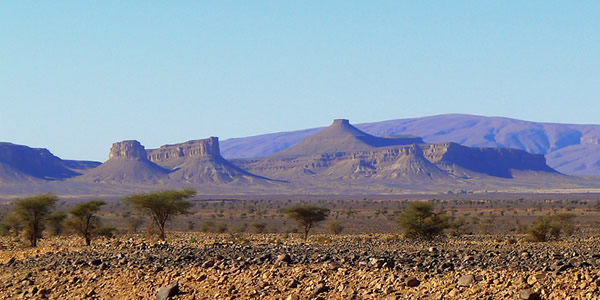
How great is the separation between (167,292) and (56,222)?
104ft

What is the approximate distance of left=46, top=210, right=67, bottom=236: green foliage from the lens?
45.4 m

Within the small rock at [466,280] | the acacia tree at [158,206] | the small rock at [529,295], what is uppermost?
the acacia tree at [158,206]

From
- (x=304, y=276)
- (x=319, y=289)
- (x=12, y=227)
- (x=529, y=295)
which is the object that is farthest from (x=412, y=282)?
(x=12, y=227)

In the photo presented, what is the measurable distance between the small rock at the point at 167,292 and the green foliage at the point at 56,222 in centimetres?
2877

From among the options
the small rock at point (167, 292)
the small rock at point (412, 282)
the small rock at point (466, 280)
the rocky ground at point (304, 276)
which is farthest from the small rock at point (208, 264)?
the small rock at point (466, 280)

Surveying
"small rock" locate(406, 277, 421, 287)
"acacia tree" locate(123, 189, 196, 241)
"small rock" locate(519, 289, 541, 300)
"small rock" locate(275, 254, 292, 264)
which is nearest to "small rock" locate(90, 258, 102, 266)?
"small rock" locate(275, 254, 292, 264)

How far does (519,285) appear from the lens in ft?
43.9

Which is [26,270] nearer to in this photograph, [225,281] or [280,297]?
[225,281]

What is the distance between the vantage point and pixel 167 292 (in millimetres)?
16750

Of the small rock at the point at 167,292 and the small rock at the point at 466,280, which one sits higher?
the small rock at the point at 466,280

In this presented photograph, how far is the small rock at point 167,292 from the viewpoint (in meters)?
16.7

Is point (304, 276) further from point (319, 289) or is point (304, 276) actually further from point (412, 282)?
point (412, 282)

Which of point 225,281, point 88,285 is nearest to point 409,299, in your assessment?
point 225,281

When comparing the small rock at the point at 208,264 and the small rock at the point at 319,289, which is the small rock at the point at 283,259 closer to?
the small rock at the point at 208,264
